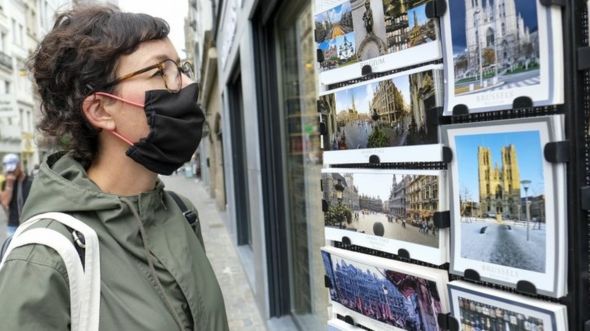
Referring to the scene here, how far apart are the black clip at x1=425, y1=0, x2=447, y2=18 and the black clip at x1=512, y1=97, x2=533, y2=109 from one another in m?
0.35

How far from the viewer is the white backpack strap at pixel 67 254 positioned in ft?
3.94

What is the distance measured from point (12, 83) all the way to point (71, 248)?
3877 cm

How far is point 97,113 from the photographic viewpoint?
1.55m

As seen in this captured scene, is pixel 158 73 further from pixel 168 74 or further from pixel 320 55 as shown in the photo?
pixel 320 55

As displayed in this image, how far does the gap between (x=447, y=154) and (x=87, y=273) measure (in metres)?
1.05

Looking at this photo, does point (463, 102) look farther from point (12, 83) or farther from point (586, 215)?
point (12, 83)

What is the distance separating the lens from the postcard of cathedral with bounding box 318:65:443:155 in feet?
4.55

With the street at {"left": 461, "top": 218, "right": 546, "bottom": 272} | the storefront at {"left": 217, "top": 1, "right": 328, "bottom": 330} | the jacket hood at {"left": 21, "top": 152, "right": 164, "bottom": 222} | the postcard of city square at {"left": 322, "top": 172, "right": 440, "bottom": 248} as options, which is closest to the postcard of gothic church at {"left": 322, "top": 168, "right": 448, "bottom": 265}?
the postcard of city square at {"left": 322, "top": 172, "right": 440, "bottom": 248}

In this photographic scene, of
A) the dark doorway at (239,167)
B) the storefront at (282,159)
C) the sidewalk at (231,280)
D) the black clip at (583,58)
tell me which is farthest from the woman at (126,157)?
the dark doorway at (239,167)

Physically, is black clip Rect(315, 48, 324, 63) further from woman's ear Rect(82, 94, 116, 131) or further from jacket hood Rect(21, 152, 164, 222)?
jacket hood Rect(21, 152, 164, 222)

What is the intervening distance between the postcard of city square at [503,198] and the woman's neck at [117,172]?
1053 mm

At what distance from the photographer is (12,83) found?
33750 millimetres

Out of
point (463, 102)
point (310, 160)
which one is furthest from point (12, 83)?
point (463, 102)

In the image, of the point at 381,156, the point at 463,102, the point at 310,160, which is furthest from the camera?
the point at 310,160
